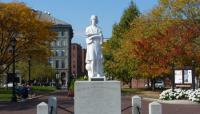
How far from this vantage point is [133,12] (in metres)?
94.4

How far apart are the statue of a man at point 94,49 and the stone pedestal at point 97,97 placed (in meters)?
1.75

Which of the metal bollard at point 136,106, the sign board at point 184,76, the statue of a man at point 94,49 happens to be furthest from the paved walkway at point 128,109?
the sign board at point 184,76

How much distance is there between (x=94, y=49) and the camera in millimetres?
22797

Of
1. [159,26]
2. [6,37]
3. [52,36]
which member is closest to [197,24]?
[159,26]

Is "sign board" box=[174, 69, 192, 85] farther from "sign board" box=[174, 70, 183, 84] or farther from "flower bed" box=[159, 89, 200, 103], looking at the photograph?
"flower bed" box=[159, 89, 200, 103]

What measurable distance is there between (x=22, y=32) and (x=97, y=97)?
45.7 metres

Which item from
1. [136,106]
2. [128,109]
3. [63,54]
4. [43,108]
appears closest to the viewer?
[43,108]

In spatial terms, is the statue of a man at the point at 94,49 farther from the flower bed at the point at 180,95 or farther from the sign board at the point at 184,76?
the sign board at the point at 184,76

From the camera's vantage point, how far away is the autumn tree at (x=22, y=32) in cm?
6431

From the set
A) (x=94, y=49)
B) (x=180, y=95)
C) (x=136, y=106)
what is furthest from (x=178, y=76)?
(x=94, y=49)

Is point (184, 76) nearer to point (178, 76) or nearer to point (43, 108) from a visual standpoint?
point (178, 76)

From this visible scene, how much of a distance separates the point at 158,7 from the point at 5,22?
21.1 m

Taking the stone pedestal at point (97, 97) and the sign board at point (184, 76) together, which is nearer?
the stone pedestal at point (97, 97)

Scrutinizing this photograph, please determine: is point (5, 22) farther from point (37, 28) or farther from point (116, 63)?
point (116, 63)
